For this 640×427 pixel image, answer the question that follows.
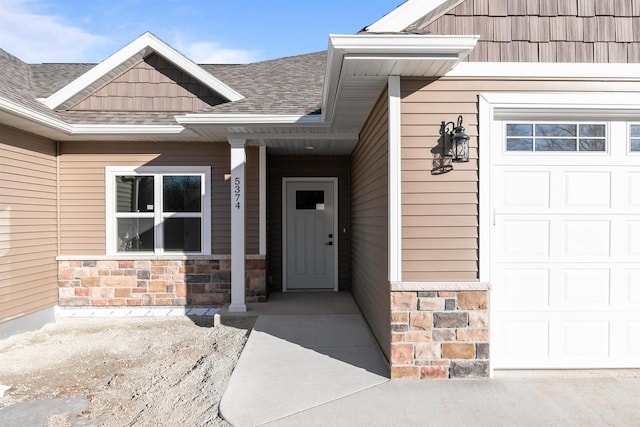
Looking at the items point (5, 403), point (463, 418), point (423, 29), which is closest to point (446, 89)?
point (423, 29)

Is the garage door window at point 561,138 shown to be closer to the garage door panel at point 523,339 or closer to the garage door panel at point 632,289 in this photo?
the garage door panel at point 632,289

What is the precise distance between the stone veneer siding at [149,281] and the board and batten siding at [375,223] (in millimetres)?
1944

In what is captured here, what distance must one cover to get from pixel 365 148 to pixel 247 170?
7.23ft

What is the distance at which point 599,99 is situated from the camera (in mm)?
3453

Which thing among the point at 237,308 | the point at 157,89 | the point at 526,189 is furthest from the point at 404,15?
the point at 157,89

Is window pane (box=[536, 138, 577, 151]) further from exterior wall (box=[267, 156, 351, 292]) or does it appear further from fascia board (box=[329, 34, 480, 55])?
exterior wall (box=[267, 156, 351, 292])

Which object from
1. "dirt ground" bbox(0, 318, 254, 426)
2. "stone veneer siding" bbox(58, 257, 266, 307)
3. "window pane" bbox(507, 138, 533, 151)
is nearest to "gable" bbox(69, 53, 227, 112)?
"stone veneer siding" bbox(58, 257, 266, 307)

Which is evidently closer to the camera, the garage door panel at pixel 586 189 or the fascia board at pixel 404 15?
the fascia board at pixel 404 15

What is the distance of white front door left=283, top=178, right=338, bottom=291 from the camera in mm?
7484

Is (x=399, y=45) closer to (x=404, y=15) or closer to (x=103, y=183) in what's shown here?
(x=404, y=15)

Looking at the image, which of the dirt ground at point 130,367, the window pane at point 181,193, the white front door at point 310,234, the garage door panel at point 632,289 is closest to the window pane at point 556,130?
the garage door panel at point 632,289

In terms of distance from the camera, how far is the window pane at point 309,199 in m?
7.54

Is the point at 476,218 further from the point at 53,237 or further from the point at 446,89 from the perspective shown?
the point at 53,237

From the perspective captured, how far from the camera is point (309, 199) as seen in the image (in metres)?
7.55
